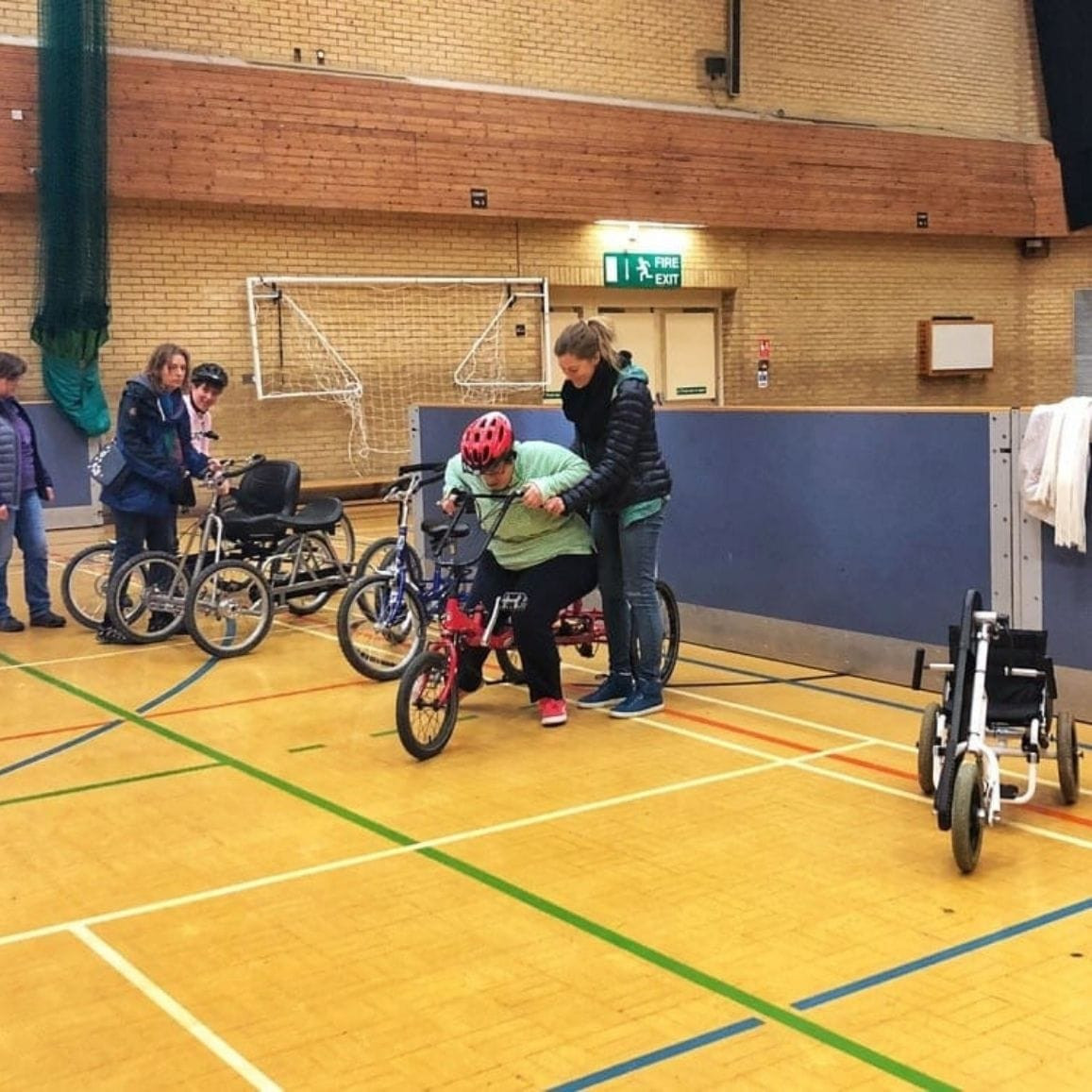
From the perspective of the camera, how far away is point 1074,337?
23.5m

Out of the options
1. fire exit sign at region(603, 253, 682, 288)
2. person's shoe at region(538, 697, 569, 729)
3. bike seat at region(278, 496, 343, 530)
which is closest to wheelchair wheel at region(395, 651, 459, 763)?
person's shoe at region(538, 697, 569, 729)

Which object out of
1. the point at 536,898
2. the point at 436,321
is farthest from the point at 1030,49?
the point at 536,898

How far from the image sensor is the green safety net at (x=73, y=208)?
582 inches

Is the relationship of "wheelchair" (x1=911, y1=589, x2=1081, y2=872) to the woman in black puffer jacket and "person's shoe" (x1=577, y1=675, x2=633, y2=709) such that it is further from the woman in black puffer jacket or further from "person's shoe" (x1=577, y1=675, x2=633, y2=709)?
"person's shoe" (x1=577, y1=675, x2=633, y2=709)

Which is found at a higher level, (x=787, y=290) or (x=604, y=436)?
(x=787, y=290)

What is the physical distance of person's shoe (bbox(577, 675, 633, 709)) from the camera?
7.05m

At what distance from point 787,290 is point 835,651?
13.8 meters

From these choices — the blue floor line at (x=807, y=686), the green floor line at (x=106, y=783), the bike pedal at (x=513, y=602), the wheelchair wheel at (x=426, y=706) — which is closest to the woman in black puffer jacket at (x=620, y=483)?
the bike pedal at (x=513, y=602)

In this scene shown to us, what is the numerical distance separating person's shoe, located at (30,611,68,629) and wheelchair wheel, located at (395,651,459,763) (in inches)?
159

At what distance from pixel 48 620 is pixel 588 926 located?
20.1ft

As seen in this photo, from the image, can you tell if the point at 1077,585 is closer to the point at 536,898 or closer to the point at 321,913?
the point at 536,898

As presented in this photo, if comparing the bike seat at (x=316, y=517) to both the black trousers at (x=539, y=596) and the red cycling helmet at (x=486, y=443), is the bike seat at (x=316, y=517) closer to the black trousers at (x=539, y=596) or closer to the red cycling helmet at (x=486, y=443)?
the black trousers at (x=539, y=596)

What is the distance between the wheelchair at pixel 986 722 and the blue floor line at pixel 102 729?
3.51 metres

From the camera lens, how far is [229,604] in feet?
27.9
